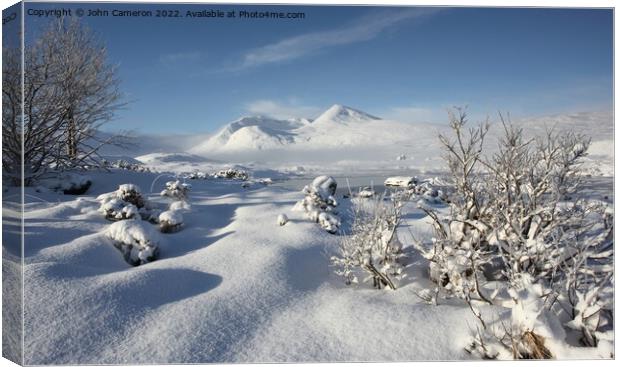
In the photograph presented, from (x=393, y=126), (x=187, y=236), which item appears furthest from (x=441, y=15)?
(x=187, y=236)

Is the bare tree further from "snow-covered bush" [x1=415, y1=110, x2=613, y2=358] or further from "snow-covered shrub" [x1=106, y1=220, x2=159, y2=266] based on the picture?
"snow-covered bush" [x1=415, y1=110, x2=613, y2=358]

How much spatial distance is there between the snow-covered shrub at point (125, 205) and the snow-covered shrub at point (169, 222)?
314 millimetres

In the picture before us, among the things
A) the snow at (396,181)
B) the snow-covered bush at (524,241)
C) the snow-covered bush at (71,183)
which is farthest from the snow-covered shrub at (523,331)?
the snow-covered bush at (71,183)

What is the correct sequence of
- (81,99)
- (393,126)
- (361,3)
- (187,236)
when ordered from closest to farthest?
(361,3), (187,236), (393,126), (81,99)

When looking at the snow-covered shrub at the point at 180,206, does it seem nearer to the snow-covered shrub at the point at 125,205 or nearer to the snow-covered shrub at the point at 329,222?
the snow-covered shrub at the point at 125,205

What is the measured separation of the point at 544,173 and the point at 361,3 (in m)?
1.95

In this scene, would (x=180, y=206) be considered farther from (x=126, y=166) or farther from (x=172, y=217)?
(x=126, y=166)

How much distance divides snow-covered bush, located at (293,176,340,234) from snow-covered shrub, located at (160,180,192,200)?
183 cm

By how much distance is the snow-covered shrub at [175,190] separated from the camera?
5.82 m

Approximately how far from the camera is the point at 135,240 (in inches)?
157

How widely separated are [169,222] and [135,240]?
2.29 feet

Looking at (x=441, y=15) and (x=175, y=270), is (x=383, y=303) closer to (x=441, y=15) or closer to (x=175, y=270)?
(x=175, y=270)

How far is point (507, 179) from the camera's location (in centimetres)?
315

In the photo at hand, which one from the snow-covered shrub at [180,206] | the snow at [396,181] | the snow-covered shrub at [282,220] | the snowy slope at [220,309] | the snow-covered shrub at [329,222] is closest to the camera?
the snowy slope at [220,309]
